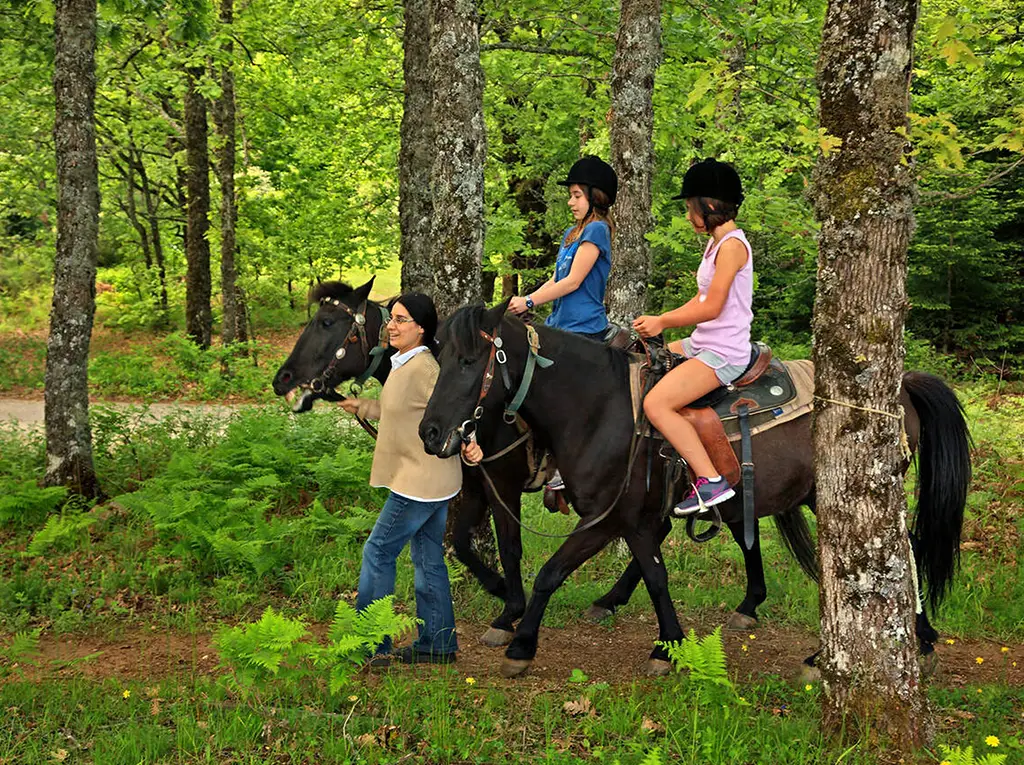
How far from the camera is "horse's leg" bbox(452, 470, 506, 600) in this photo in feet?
22.6

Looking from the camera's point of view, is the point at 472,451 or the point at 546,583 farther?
the point at 546,583

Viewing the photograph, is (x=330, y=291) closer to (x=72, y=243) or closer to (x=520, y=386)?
(x=520, y=386)

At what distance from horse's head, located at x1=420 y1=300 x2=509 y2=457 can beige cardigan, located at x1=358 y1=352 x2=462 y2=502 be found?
19 cm

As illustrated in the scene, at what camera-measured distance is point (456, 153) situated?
7051 mm

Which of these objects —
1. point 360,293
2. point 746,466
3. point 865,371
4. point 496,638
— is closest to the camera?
point 865,371

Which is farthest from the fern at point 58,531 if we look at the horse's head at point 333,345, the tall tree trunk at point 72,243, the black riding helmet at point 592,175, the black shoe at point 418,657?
the black riding helmet at point 592,175

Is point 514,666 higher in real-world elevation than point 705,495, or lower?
lower

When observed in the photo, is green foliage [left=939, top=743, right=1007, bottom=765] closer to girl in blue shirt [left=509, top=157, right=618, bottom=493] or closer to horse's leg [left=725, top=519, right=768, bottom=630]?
girl in blue shirt [left=509, top=157, right=618, bottom=493]

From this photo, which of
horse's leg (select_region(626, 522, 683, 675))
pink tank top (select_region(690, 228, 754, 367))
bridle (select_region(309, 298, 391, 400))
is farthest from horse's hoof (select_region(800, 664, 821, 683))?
bridle (select_region(309, 298, 391, 400))

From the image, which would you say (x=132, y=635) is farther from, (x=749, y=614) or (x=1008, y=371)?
(x=1008, y=371)

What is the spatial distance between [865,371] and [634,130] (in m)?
5.01

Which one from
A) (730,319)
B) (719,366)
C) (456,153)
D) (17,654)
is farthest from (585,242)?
(17,654)

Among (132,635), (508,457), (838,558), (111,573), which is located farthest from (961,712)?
(111,573)

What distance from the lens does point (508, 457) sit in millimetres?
6629
